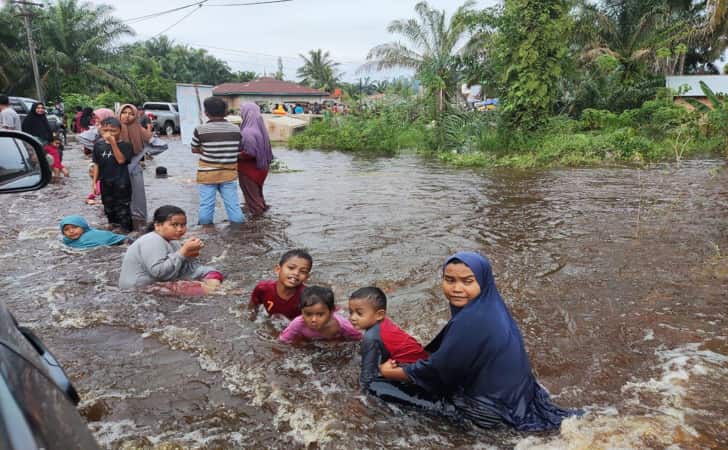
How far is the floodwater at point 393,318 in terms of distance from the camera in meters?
3.00

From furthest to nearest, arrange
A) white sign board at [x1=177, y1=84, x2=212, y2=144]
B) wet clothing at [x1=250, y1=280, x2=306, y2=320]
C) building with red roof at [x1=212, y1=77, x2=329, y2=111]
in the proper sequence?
building with red roof at [x1=212, y1=77, x2=329, y2=111], white sign board at [x1=177, y1=84, x2=212, y2=144], wet clothing at [x1=250, y1=280, x2=306, y2=320]

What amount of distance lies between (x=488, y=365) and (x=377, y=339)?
28.6 inches

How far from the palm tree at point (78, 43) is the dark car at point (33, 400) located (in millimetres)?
35698

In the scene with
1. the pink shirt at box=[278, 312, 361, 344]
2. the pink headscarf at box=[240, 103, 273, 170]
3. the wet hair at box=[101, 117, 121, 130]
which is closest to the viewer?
the pink shirt at box=[278, 312, 361, 344]

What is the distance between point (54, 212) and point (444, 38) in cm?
1671

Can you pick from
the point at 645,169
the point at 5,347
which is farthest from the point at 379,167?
the point at 5,347

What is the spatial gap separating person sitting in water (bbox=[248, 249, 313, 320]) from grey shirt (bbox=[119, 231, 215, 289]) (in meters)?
0.78

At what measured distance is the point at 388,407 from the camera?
126 inches

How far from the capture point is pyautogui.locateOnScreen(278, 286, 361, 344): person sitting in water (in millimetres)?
3652

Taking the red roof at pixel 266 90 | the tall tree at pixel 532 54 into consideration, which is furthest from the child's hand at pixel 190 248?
the red roof at pixel 266 90

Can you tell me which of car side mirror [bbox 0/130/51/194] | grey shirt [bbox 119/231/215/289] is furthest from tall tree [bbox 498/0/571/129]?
car side mirror [bbox 0/130/51/194]

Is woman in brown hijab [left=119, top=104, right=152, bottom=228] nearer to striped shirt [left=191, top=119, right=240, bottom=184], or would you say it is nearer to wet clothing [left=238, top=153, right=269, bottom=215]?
striped shirt [left=191, top=119, right=240, bottom=184]

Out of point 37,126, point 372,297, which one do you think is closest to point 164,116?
point 37,126

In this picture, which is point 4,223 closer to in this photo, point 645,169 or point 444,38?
point 645,169
